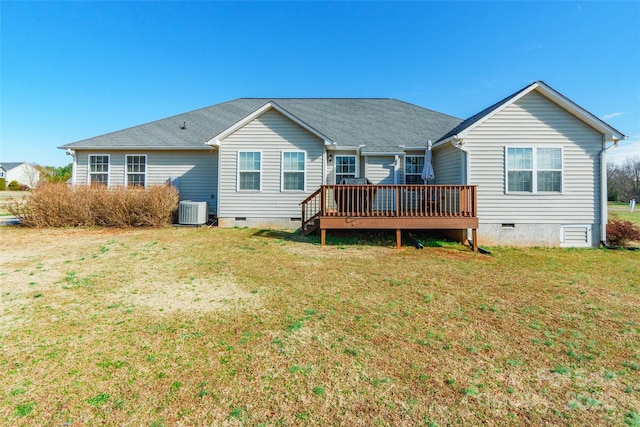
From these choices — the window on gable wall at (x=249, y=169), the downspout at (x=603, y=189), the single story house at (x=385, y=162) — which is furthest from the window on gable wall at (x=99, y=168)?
the downspout at (x=603, y=189)

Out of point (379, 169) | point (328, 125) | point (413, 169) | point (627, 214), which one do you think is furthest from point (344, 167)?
point (627, 214)

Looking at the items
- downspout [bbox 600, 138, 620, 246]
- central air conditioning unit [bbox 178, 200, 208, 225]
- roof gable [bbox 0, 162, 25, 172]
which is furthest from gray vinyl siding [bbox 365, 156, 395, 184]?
roof gable [bbox 0, 162, 25, 172]

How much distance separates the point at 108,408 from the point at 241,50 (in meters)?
19.6

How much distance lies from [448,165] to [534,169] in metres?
2.62

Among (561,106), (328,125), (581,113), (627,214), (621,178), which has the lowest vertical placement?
(627,214)

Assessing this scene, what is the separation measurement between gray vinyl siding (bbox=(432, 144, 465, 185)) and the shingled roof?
1.06 meters

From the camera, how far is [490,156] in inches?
373

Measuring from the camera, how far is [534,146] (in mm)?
9391

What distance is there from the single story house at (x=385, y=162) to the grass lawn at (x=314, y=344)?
3158 millimetres

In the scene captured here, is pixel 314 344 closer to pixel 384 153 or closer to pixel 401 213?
pixel 401 213

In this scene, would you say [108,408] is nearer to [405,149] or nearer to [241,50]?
[405,149]

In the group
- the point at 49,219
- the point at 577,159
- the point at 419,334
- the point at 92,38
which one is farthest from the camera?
the point at 92,38

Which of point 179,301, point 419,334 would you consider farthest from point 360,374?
point 179,301

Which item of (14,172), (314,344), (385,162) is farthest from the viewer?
(14,172)
